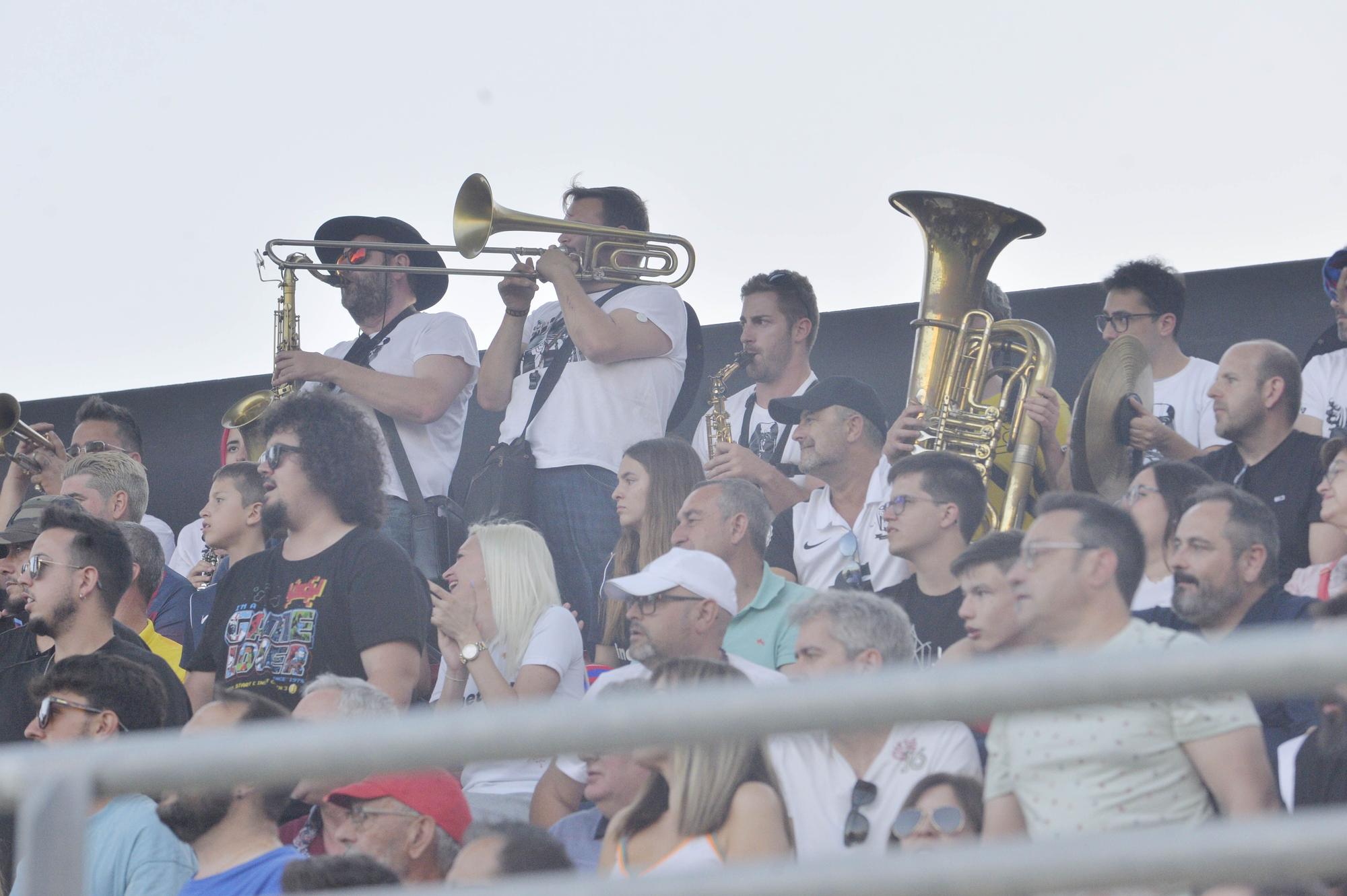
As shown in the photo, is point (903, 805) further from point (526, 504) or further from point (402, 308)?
point (402, 308)

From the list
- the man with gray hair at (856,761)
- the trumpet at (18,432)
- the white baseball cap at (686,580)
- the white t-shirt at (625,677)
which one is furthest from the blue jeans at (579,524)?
the trumpet at (18,432)

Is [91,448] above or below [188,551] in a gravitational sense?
above

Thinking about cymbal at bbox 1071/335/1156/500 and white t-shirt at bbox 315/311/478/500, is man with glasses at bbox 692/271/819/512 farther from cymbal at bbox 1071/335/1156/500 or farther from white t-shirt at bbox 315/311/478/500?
cymbal at bbox 1071/335/1156/500

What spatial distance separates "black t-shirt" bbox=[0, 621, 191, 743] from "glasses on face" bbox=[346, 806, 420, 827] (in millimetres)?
810

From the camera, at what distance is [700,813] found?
3.25 metres

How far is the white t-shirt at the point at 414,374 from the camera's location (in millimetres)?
5648

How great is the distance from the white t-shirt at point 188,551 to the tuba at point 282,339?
1.31 ft

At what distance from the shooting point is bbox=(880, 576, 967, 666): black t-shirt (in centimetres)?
436

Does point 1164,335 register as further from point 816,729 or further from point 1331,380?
point 816,729

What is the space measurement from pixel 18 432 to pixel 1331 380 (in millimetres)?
5173

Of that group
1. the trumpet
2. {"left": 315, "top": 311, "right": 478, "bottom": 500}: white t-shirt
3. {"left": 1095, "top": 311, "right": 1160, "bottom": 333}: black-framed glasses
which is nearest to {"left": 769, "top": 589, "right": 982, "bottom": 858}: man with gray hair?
{"left": 1095, "top": 311, "right": 1160, "bottom": 333}: black-framed glasses

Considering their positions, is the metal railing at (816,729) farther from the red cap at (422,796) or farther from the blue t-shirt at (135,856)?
the blue t-shirt at (135,856)

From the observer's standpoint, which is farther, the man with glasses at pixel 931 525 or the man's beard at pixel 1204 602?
the man with glasses at pixel 931 525

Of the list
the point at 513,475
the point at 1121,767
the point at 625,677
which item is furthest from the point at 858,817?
the point at 513,475
